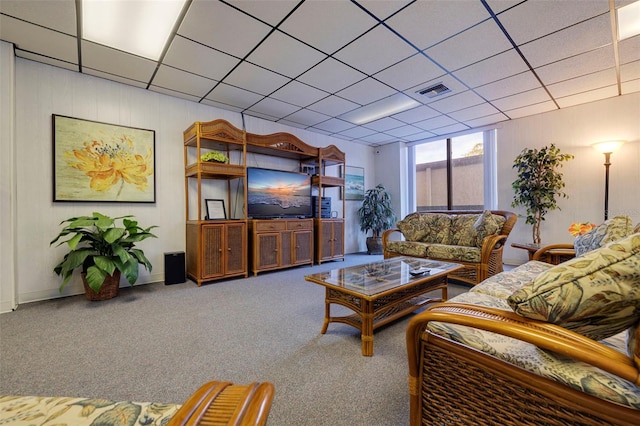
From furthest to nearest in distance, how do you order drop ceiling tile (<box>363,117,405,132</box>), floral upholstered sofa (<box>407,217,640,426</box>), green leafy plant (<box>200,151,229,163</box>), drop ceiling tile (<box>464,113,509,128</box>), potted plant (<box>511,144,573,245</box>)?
drop ceiling tile (<box>363,117,405,132</box>)
drop ceiling tile (<box>464,113,509,128</box>)
potted plant (<box>511,144,573,245</box>)
green leafy plant (<box>200,151,229,163</box>)
floral upholstered sofa (<box>407,217,640,426</box>)

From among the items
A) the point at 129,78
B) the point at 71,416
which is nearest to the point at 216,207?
the point at 129,78

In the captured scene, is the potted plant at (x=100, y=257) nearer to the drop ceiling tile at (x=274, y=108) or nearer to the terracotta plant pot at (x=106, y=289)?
the terracotta plant pot at (x=106, y=289)

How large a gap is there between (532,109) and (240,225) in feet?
15.9

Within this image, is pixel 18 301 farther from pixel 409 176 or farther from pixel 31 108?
pixel 409 176

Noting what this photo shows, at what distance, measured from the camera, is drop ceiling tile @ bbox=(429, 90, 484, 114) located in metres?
3.60

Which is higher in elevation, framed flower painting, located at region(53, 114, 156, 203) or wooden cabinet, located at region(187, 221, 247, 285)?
framed flower painting, located at region(53, 114, 156, 203)

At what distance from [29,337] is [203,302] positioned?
4.05ft

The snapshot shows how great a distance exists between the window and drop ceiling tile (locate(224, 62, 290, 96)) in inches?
155

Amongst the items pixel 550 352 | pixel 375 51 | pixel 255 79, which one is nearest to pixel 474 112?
pixel 375 51

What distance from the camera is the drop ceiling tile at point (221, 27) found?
207 cm

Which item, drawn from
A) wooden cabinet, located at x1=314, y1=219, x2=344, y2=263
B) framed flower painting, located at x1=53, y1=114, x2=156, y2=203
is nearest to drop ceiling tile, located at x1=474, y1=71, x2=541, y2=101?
wooden cabinet, located at x1=314, y1=219, x2=344, y2=263

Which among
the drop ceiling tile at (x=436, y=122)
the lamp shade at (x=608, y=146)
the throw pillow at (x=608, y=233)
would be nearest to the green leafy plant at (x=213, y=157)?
the drop ceiling tile at (x=436, y=122)

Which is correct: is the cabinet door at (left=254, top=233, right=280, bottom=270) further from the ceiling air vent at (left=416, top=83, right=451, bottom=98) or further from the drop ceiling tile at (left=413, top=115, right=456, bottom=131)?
the drop ceiling tile at (left=413, top=115, right=456, bottom=131)

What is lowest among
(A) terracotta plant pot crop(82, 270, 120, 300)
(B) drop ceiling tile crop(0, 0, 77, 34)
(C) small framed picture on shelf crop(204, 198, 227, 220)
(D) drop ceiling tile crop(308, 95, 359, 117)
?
(A) terracotta plant pot crop(82, 270, 120, 300)
